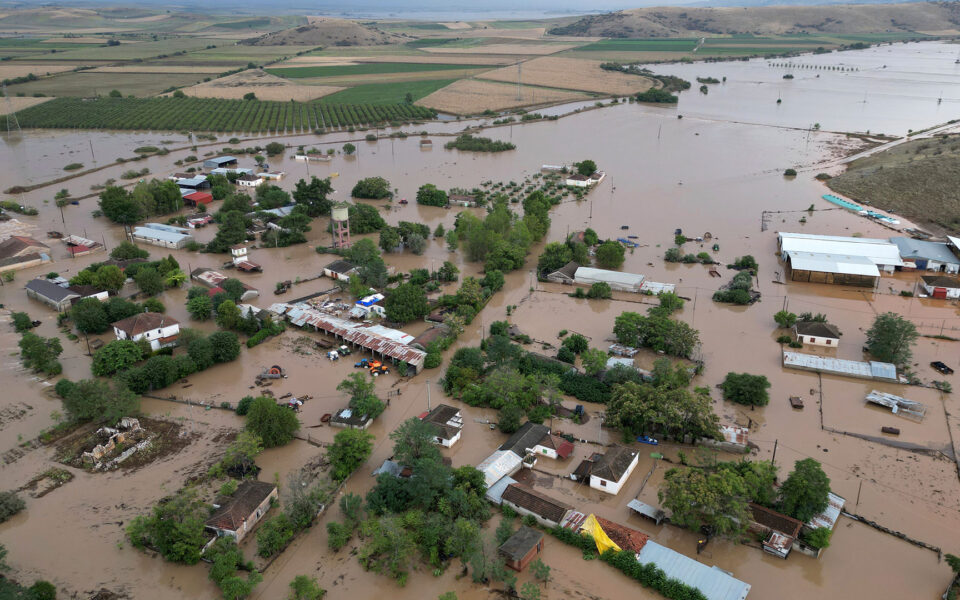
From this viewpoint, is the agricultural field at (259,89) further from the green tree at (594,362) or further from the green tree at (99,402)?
the green tree at (594,362)

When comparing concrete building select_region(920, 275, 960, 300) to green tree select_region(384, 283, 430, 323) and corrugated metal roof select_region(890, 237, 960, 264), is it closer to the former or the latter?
corrugated metal roof select_region(890, 237, 960, 264)

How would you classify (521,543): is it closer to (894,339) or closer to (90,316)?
(894,339)

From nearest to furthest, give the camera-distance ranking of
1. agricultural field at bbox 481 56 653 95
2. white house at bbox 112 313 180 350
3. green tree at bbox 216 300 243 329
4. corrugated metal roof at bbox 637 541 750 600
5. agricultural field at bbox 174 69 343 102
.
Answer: corrugated metal roof at bbox 637 541 750 600, white house at bbox 112 313 180 350, green tree at bbox 216 300 243 329, agricultural field at bbox 174 69 343 102, agricultural field at bbox 481 56 653 95

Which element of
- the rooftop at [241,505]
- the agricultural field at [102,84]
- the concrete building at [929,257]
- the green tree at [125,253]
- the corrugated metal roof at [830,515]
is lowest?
the corrugated metal roof at [830,515]

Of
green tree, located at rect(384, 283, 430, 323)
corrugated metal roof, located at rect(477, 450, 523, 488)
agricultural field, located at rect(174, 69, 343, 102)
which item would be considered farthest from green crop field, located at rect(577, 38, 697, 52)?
corrugated metal roof, located at rect(477, 450, 523, 488)

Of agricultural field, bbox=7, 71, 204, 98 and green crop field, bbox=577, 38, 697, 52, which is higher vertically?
green crop field, bbox=577, 38, 697, 52

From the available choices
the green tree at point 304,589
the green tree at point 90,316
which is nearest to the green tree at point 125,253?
the green tree at point 90,316

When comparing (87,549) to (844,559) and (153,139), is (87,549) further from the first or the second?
(153,139)

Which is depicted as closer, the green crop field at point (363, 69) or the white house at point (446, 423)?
the white house at point (446, 423)
